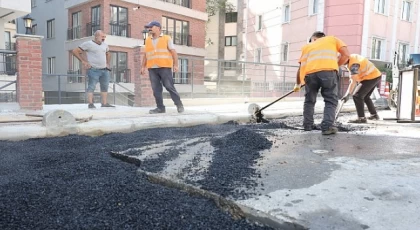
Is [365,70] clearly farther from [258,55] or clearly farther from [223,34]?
[223,34]

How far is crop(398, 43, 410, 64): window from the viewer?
1765cm

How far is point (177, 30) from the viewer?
22.2 metres

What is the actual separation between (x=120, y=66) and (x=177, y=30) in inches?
197

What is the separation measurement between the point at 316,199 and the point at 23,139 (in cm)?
396

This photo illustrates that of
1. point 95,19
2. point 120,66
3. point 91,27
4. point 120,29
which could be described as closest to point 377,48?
point 120,66

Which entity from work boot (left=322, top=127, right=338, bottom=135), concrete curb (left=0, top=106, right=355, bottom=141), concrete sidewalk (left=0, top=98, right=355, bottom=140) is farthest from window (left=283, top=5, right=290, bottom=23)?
Result: work boot (left=322, top=127, right=338, bottom=135)

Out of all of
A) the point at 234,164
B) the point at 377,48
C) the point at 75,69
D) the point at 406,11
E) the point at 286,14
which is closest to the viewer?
the point at 234,164

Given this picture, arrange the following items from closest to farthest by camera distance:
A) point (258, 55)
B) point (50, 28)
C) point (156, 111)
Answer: point (156, 111) < point (258, 55) < point (50, 28)

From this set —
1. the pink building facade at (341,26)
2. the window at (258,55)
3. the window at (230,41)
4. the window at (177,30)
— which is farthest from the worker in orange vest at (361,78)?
the window at (230,41)

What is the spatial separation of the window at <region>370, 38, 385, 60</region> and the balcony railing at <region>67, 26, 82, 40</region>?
1573 centimetres

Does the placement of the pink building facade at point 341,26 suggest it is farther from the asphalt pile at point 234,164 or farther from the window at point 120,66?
the asphalt pile at point 234,164

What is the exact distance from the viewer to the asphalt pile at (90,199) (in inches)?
76.9

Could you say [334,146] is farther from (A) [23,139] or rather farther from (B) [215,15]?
(B) [215,15]

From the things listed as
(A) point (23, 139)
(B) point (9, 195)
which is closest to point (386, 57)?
(A) point (23, 139)
